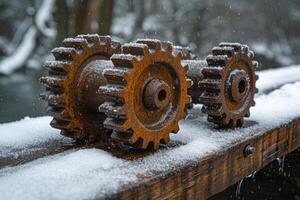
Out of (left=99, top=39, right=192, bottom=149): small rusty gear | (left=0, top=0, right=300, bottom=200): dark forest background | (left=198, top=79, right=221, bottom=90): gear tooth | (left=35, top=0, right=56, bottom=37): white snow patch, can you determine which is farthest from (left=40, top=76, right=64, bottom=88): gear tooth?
(left=35, top=0, right=56, bottom=37): white snow patch

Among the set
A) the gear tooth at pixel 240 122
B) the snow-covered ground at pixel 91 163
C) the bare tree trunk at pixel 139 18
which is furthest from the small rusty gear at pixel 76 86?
the bare tree trunk at pixel 139 18

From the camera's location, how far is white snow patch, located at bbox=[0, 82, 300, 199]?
1.94 m

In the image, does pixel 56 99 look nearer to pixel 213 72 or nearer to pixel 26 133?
pixel 26 133

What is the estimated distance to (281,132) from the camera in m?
3.46

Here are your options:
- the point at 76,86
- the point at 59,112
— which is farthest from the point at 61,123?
the point at 76,86

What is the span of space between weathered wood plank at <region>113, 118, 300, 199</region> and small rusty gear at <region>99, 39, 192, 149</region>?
0.94ft

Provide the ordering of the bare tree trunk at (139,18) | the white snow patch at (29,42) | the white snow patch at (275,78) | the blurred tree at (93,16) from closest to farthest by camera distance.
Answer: the white snow patch at (275,78) → the blurred tree at (93,16) → the white snow patch at (29,42) → the bare tree trunk at (139,18)

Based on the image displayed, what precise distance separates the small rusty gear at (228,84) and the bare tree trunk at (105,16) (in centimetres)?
881

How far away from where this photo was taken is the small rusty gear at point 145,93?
92.7 inches

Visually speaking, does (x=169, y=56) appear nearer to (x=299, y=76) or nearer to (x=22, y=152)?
(x=22, y=152)

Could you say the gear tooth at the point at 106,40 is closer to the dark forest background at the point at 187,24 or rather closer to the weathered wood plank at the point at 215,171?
the weathered wood plank at the point at 215,171

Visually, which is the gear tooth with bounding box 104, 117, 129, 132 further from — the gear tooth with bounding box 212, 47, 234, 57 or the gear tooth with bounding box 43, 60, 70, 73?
the gear tooth with bounding box 212, 47, 234, 57

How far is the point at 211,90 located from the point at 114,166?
1023 mm

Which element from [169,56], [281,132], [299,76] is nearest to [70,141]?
[169,56]
